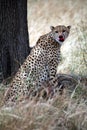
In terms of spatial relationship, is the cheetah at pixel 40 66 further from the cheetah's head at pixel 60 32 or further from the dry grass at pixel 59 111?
the dry grass at pixel 59 111

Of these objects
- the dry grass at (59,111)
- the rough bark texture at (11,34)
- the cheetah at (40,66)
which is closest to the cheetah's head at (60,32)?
the cheetah at (40,66)

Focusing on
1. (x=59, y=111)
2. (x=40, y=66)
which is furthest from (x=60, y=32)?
(x=59, y=111)

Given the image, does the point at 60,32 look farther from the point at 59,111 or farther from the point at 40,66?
the point at 59,111

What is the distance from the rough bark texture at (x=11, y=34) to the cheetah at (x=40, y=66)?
540 mm

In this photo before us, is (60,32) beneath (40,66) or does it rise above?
above

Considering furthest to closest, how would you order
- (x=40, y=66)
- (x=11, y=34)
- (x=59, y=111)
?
(x=11, y=34), (x=40, y=66), (x=59, y=111)

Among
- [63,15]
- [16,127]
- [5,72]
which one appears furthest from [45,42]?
[63,15]

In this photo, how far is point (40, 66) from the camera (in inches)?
333

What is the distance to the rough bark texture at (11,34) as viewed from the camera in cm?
899

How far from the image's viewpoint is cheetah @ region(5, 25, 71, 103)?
812cm

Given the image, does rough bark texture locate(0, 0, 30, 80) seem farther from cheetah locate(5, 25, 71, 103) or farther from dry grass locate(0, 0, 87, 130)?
dry grass locate(0, 0, 87, 130)

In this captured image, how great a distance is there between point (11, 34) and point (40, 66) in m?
0.79

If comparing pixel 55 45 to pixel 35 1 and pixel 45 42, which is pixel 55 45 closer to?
pixel 45 42

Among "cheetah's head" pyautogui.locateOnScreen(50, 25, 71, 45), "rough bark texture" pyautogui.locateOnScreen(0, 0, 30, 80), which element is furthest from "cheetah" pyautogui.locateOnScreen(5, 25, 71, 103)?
"rough bark texture" pyautogui.locateOnScreen(0, 0, 30, 80)
